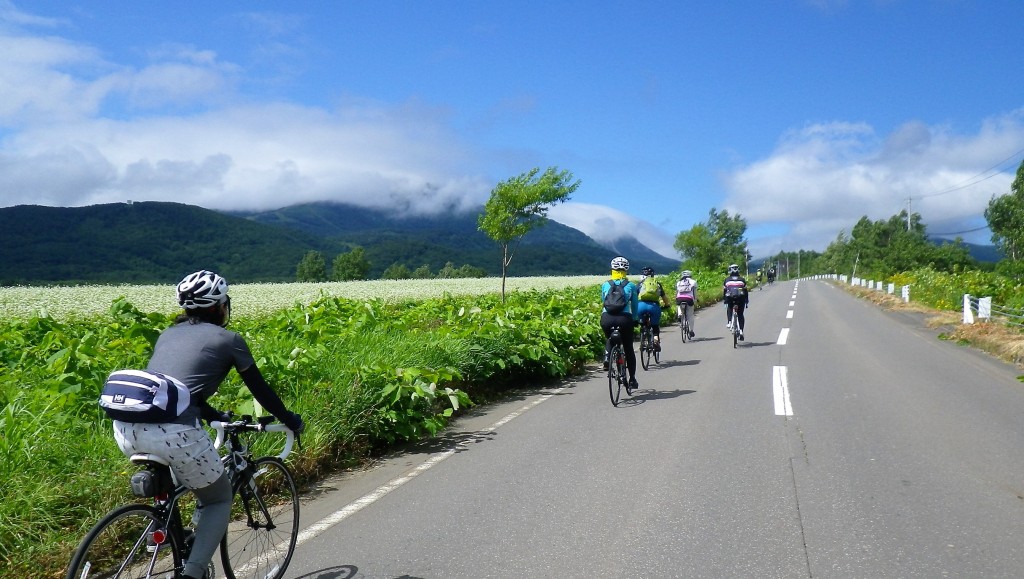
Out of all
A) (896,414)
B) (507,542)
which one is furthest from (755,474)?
(896,414)

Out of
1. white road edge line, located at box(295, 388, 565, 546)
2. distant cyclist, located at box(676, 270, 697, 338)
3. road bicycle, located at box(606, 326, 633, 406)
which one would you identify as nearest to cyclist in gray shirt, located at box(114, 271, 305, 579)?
white road edge line, located at box(295, 388, 565, 546)

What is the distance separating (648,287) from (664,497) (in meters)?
8.52

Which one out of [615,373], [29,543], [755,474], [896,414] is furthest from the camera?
[615,373]

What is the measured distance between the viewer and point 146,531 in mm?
2918

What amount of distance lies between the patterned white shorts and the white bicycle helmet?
0.57 m

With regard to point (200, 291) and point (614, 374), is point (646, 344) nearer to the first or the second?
point (614, 374)

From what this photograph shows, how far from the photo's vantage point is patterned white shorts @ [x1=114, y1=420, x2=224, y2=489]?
2.75m

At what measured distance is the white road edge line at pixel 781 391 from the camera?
327 inches

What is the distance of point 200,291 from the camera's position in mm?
3080

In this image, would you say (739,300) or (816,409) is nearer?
(816,409)

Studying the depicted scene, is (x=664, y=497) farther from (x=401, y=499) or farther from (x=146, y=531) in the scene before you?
(x=146, y=531)

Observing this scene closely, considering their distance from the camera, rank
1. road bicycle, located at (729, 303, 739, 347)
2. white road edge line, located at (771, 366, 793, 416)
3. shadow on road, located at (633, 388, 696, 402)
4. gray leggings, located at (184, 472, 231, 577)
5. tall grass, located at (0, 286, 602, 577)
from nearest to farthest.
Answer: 1. gray leggings, located at (184, 472, 231, 577)
2. tall grass, located at (0, 286, 602, 577)
3. white road edge line, located at (771, 366, 793, 416)
4. shadow on road, located at (633, 388, 696, 402)
5. road bicycle, located at (729, 303, 739, 347)

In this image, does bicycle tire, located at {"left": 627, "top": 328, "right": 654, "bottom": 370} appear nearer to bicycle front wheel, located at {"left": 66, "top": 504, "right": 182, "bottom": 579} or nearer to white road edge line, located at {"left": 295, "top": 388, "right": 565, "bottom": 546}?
white road edge line, located at {"left": 295, "top": 388, "right": 565, "bottom": 546}

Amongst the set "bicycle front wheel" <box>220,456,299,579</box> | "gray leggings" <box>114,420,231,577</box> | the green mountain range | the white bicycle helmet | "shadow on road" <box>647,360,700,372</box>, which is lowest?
"shadow on road" <box>647,360,700,372</box>
